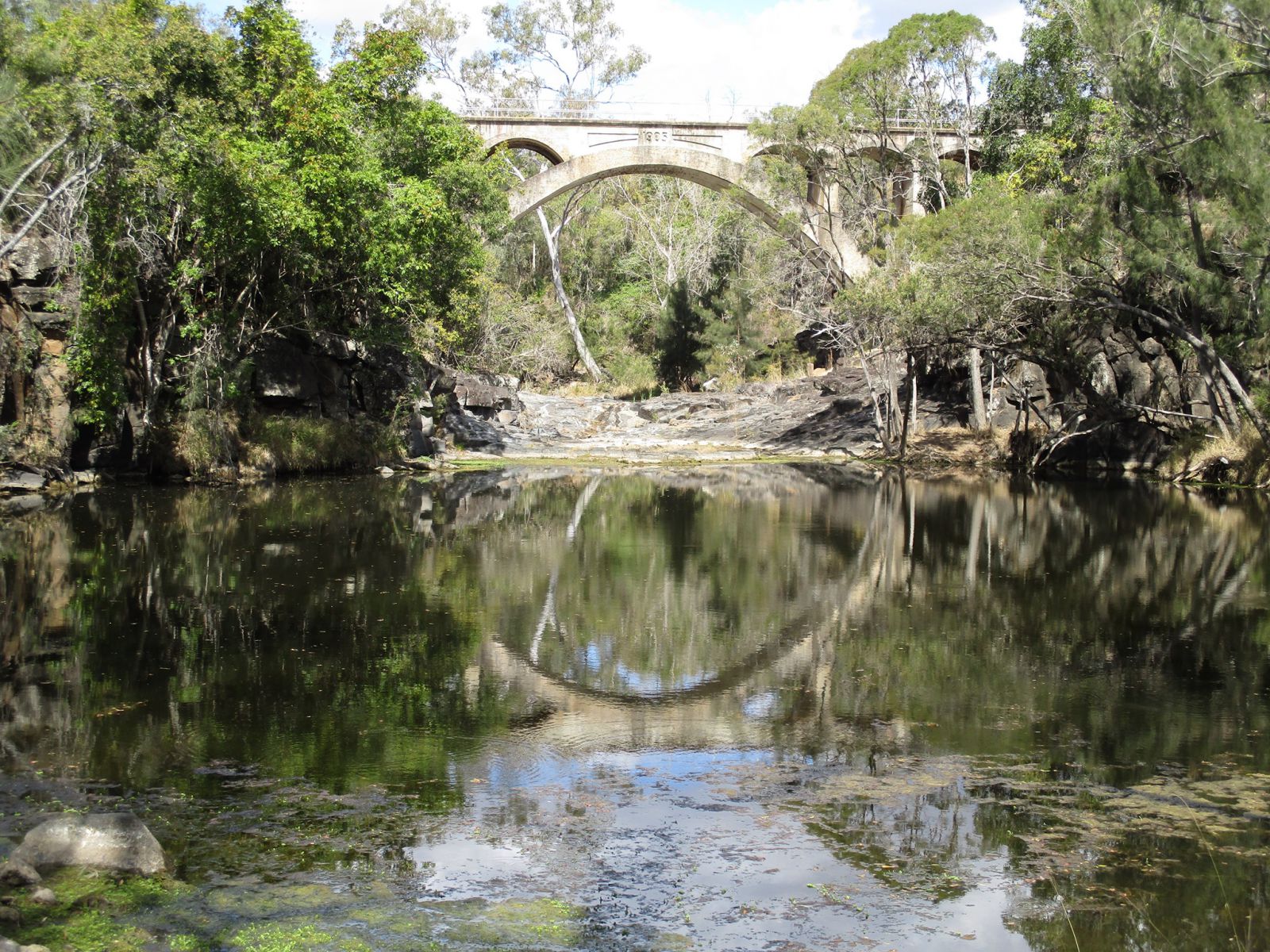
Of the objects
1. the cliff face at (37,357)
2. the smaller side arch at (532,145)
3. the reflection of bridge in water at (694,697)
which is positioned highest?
the smaller side arch at (532,145)

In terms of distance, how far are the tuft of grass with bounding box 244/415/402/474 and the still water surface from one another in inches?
401

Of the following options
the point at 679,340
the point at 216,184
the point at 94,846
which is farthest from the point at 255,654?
the point at 679,340

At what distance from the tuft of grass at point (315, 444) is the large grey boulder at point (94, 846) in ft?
68.6

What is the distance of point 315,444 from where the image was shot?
2653 cm

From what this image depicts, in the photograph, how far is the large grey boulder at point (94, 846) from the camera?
4727 millimetres

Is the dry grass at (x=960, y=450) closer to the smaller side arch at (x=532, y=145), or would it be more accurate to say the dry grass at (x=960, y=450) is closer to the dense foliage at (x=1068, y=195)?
the dense foliage at (x=1068, y=195)

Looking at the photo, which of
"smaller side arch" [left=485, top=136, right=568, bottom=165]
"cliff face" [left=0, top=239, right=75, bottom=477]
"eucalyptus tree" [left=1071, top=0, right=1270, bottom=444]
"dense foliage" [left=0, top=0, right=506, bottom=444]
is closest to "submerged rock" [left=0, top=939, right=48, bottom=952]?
"dense foliage" [left=0, top=0, right=506, bottom=444]

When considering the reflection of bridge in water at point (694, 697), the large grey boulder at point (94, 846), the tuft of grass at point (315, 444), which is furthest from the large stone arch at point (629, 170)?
the large grey boulder at point (94, 846)

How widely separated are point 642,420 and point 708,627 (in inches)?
1205

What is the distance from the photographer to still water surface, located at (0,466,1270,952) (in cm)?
482

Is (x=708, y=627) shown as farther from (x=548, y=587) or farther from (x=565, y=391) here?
(x=565, y=391)

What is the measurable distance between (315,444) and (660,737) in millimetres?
20766

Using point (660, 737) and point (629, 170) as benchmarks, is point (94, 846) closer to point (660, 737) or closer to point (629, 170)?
point (660, 737)

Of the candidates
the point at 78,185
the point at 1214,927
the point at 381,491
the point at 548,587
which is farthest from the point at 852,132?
the point at 1214,927
